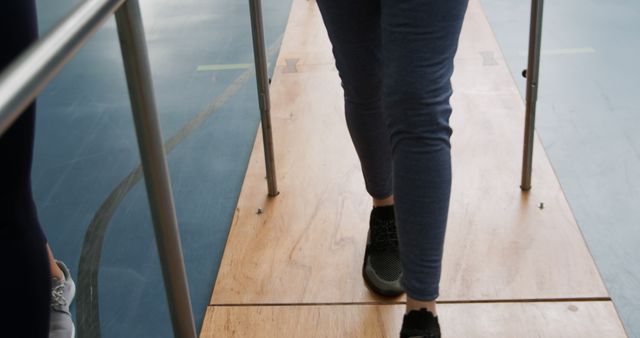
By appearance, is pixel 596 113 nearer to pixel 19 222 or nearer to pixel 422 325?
pixel 422 325

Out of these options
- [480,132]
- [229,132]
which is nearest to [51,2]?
[229,132]

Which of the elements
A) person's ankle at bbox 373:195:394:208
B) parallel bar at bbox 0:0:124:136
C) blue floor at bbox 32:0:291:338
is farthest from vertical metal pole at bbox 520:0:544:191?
parallel bar at bbox 0:0:124:136

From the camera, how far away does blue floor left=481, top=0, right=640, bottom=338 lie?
1333 mm

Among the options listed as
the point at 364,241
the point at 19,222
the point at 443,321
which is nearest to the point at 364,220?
the point at 364,241

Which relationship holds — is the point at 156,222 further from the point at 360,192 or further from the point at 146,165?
the point at 360,192

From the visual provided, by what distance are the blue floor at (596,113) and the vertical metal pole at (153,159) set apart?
731mm

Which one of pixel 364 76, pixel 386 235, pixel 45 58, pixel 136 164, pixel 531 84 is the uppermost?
pixel 45 58

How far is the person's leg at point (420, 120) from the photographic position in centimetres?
87

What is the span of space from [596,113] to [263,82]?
3.00ft

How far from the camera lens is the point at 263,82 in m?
1.45

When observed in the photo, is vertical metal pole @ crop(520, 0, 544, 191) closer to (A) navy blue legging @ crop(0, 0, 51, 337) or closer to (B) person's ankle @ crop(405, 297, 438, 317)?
(B) person's ankle @ crop(405, 297, 438, 317)

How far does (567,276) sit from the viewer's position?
125 centimetres

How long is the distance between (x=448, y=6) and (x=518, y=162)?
0.83 m

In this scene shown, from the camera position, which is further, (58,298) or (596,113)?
(596,113)
